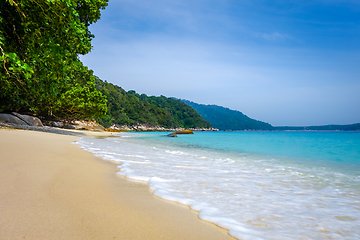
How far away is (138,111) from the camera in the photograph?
290 feet

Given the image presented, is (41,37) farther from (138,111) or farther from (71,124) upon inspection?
(138,111)

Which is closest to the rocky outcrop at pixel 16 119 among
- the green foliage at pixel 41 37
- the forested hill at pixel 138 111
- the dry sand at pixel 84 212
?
the green foliage at pixel 41 37

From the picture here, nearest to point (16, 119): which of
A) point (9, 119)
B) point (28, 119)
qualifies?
point (9, 119)

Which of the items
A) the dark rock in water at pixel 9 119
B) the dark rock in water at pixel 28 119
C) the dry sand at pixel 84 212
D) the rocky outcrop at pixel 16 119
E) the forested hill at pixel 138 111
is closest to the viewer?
the dry sand at pixel 84 212

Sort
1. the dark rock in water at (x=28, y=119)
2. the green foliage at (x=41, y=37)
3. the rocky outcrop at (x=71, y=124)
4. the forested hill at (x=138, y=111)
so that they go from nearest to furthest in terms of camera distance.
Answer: the green foliage at (x=41, y=37) < the dark rock in water at (x=28, y=119) < the rocky outcrop at (x=71, y=124) < the forested hill at (x=138, y=111)

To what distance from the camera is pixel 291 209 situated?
258 centimetres

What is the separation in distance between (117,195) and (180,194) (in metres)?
0.90

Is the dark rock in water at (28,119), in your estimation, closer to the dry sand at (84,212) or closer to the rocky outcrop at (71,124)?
the rocky outcrop at (71,124)

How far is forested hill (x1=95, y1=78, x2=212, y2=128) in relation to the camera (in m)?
70.9

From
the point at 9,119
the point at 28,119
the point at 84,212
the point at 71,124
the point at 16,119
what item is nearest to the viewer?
the point at 84,212

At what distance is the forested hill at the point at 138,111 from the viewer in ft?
233

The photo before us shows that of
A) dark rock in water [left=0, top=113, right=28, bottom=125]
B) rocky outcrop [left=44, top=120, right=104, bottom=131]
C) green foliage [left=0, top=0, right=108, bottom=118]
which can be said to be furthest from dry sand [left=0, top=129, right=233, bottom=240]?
rocky outcrop [left=44, top=120, right=104, bottom=131]

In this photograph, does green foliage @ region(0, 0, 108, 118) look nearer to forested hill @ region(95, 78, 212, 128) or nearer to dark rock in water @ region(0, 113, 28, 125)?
dark rock in water @ region(0, 113, 28, 125)

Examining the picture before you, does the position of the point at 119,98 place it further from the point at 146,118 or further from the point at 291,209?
the point at 291,209
